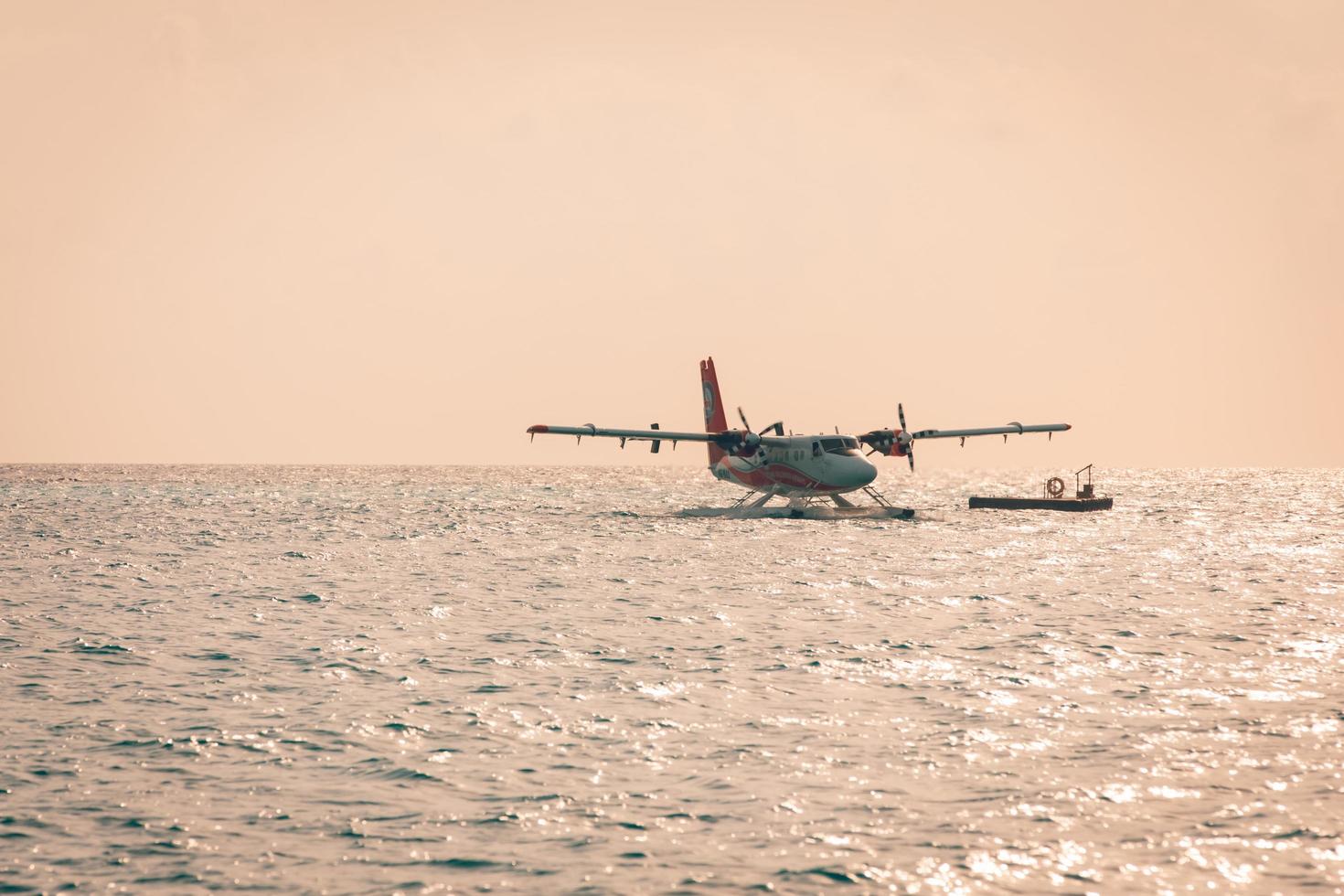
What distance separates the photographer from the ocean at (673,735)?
1152 cm

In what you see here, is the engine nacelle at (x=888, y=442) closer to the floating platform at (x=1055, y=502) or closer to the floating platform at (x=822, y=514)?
the floating platform at (x=822, y=514)

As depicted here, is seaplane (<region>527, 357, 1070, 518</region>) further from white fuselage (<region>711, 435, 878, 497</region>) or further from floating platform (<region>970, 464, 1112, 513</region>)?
floating platform (<region>970, 464, 1112, 513</region>)

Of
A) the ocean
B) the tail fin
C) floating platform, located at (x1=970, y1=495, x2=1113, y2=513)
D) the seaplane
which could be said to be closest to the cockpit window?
the seaplane

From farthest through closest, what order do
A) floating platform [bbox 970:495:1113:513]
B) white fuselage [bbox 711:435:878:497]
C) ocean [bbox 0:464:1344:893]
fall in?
1. floating platform [bbox 970:495:1113:513]
2. white fuselage [bbox 711:435:878:497]
3. ocean [bbox 0:464:1344:893]

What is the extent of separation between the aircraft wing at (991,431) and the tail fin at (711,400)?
11.9 meters

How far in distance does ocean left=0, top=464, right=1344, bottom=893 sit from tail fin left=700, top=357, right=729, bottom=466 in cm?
3733

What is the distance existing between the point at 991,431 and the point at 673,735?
67.7 m

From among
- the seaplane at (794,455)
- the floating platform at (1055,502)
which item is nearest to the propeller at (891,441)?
the seaplane at (794,455)

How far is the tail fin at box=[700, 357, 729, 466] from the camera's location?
77.6m

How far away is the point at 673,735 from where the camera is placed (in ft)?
55.7

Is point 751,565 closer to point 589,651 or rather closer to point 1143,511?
point 589,651

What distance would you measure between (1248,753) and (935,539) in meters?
46.7

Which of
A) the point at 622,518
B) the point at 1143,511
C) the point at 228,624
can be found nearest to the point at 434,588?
the point at 228,624

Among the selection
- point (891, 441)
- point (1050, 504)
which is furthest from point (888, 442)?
point (1050, 504)
